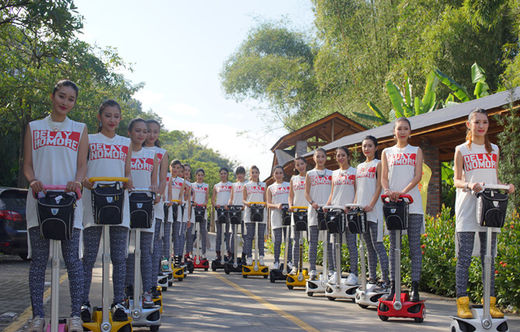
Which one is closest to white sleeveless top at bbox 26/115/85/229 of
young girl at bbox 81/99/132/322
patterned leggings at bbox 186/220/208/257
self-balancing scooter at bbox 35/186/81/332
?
self-balancing scooter at bbox 35/186/81/332

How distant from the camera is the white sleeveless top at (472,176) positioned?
7105mm

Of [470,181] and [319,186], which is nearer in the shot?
[470,181]

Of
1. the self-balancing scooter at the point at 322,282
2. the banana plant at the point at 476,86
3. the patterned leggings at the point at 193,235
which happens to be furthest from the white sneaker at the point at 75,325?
the banana plant at the point at 476,86

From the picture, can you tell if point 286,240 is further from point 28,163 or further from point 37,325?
point 37,325

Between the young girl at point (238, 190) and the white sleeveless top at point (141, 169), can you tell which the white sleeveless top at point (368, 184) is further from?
the young girl at point (238, 190)

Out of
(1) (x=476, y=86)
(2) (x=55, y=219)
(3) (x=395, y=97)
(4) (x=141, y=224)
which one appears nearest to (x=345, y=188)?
(4) (x=141, y=224)

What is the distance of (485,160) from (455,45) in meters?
21.5

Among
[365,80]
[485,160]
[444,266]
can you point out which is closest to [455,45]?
[365,80]

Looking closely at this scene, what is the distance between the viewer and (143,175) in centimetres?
781

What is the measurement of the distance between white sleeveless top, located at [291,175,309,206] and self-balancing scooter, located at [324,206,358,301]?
237cm

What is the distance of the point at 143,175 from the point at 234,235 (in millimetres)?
8351

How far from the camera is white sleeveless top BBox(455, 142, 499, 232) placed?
7105 mm

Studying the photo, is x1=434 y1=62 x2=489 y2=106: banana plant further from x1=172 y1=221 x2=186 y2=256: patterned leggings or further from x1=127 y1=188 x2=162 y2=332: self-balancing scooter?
x1=127 y1=188 x2=162 y2=332: self-balancing scooter

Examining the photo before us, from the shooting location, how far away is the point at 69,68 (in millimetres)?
18188
